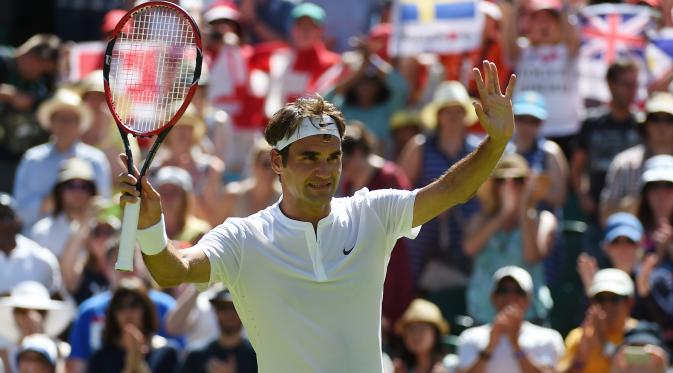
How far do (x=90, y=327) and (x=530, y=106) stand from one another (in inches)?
129

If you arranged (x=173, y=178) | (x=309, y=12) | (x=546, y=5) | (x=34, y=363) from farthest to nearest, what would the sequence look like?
(x=309, y=12) < (x=546, y=5) < (x=173, y=178) < (x=34, y=363)

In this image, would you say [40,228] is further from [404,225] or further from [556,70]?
[404,225]

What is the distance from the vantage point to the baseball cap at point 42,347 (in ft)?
30.4

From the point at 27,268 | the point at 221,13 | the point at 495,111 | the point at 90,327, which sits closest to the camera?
the point at 495,111

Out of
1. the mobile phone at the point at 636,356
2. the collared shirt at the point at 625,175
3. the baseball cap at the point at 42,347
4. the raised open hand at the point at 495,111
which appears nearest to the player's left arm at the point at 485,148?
the raised open hand at the point at 495,111

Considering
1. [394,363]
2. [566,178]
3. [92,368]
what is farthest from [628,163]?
[92,368]

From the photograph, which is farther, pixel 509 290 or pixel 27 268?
pixel 27 268

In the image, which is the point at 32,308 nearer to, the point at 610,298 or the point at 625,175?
the point at 610,298

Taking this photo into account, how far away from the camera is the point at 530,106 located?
34.9ft

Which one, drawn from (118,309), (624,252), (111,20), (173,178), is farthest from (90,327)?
(111,20)

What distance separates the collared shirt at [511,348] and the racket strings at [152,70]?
350 cm

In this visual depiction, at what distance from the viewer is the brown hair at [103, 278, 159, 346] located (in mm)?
9320

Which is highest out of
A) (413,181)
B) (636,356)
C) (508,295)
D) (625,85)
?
(625,85)

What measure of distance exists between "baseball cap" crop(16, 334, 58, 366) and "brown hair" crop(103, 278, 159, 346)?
1.01 ft
